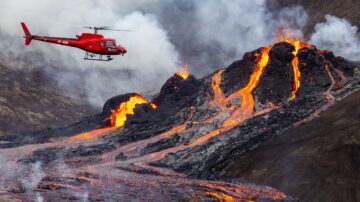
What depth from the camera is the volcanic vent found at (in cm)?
8169

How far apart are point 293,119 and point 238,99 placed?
26451 mm

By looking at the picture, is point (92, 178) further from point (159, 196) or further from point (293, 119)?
point (293, 119)

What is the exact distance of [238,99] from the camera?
420 feet

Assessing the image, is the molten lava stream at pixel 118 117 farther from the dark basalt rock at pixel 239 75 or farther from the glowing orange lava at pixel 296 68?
the glowing orange lava at pixel 296 68

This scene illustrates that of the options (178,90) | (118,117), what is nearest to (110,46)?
(178,90)

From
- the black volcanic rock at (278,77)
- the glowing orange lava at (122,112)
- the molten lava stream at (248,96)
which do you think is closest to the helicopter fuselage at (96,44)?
the molten lava stream at (248,96)

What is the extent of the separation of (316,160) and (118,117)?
3620 inches

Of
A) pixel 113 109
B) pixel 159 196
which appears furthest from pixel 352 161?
pixel 113 109

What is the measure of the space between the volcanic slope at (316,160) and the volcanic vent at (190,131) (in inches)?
127

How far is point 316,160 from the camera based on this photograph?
76.1m

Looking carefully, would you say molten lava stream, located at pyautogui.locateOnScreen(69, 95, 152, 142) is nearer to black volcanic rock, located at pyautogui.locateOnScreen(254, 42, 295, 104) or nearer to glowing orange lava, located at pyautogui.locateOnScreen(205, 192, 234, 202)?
black volcanic rock, located at pyautogui.locateOnScreen(254, 42, 295, 104)

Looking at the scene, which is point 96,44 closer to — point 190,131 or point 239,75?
point 190,131

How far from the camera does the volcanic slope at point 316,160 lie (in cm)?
6744

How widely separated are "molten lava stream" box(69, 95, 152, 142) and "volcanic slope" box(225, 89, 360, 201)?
66.4 meters
